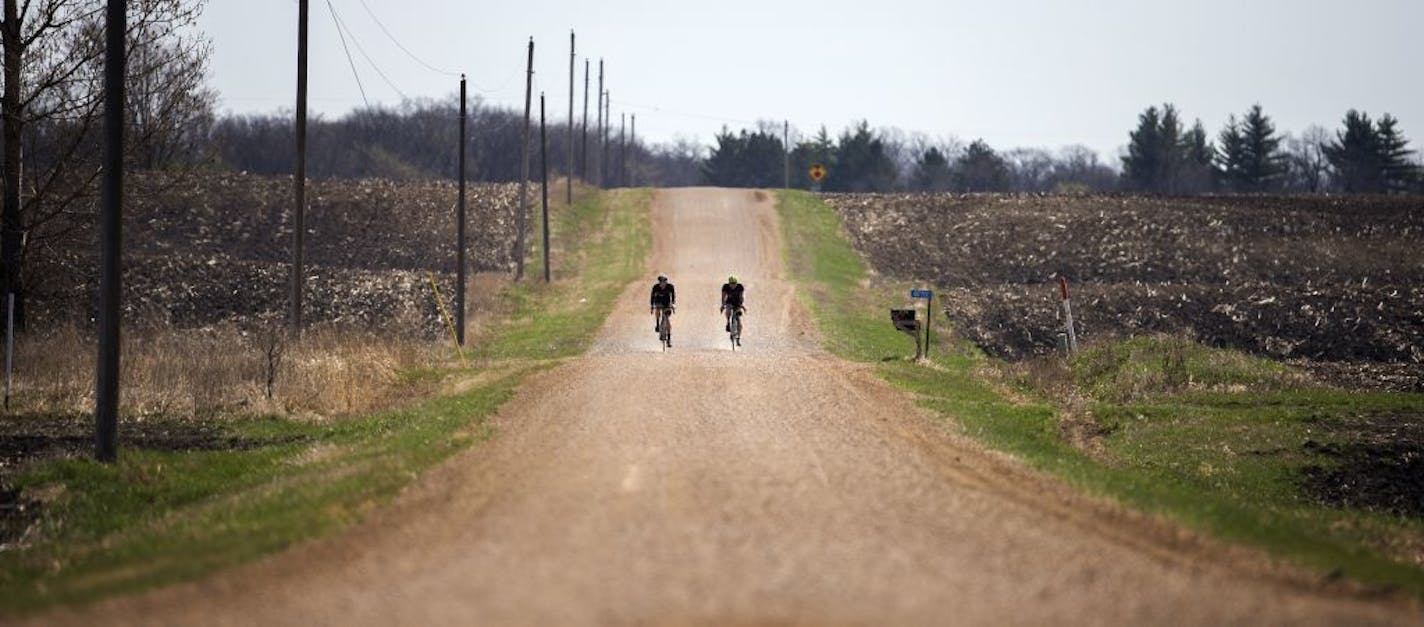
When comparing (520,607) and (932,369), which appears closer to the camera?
(520,607)

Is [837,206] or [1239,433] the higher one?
[837,206]

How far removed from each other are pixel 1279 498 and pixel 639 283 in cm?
3480

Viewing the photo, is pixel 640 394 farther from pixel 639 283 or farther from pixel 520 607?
pixel 639 283

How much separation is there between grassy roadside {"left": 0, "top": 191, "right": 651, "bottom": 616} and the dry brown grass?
3.24 feet

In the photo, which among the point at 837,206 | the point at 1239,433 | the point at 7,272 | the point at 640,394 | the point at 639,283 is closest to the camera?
the point at 640,394

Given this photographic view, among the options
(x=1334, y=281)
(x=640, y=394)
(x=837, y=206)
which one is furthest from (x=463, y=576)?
(x=837, y=206)

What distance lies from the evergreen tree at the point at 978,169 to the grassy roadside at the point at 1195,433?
8878cm

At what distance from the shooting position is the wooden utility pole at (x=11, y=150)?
2884cm

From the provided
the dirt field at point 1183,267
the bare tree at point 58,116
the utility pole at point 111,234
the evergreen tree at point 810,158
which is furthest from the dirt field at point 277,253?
the evergreen tree at point 810,158

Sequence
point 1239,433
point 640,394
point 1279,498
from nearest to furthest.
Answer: point 1279,498 → point 640,394 → point 1239,433

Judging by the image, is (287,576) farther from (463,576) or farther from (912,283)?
(912,283)

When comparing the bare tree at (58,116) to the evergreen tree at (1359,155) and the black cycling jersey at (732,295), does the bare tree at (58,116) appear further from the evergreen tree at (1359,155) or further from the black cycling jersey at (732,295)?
the evergreen tree at (1359,155)

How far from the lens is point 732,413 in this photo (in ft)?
63.8

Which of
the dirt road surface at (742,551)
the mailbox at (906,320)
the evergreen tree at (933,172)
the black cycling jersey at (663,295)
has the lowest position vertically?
the dirt road surface at (742,551)
